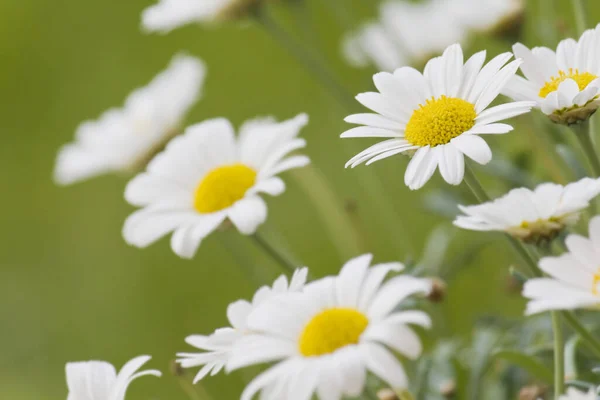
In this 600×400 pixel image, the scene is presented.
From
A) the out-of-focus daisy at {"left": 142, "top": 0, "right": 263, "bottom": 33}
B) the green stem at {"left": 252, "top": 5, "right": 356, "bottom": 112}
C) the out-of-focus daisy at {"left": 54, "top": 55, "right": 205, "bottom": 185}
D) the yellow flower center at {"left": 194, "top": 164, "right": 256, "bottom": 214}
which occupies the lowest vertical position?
the yellow flower center at {"left": 194, "top": 164, "right": 256, "bottom": 214}

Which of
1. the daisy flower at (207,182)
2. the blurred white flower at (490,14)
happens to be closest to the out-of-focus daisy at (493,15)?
the blurred white flower at (490,14)

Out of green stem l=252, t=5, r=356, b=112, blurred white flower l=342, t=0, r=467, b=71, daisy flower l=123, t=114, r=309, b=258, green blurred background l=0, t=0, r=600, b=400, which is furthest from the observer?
green blurred background l=0, t=0, r=600, b=400

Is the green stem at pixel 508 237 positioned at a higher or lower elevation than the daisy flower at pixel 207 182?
lower

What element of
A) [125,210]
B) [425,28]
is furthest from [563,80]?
[125,210]

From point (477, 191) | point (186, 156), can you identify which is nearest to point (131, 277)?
point (186, 156)

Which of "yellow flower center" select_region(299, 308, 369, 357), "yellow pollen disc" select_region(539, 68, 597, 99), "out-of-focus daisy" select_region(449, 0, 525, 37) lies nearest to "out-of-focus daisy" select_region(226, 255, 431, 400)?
"yellow flower center" select_region(299, 308, 369, 357)

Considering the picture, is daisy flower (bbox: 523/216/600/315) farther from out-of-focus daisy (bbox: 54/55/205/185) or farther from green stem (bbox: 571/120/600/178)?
out-of-focus daisy (bbox: 54/55/205/185)

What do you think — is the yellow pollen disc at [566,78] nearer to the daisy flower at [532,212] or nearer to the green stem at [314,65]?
the daisy flower at [532,212]
